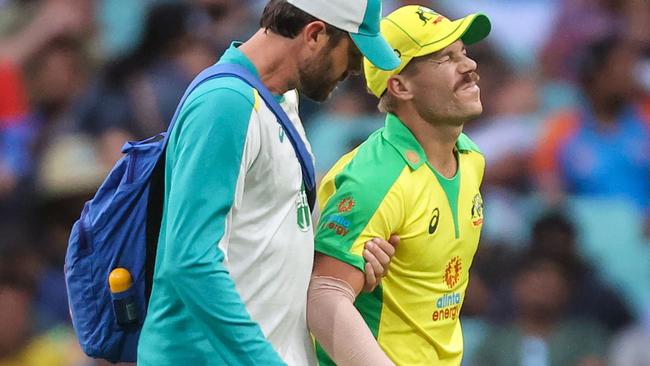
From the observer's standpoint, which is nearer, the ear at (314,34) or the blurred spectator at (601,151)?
the ear at (314,34)

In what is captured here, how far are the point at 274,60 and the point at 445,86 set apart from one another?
77 centimetres

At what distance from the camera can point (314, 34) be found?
304 centimetres

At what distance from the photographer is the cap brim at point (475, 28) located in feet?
12.0

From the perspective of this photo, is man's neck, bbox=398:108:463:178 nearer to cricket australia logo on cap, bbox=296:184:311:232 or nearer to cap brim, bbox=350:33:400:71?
cap brim, bbox=350:33:400:71

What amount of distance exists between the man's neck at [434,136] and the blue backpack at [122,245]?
2.39 ft

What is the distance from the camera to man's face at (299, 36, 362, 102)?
306 cm

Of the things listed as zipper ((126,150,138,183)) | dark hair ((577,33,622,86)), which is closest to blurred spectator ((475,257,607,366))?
dark hair ((577,33,622,86))

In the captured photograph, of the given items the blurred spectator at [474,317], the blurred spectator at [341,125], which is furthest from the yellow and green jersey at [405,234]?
the blurred spectator at [341,125]

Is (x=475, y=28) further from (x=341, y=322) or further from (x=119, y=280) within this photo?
(x=119, y=280)

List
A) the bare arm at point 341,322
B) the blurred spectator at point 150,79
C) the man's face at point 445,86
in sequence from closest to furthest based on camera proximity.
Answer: the bare arm at point 341,322 → the man's face at point 445,86 → the blurred spectator at point 150,79

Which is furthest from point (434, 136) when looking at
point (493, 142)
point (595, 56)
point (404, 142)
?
point (595, 56)

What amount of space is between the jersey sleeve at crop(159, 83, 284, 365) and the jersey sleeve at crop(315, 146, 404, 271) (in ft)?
2.08

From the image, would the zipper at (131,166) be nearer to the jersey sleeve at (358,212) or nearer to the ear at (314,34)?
the ear at (314,34)

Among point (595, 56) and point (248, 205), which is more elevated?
point (248, 205)
